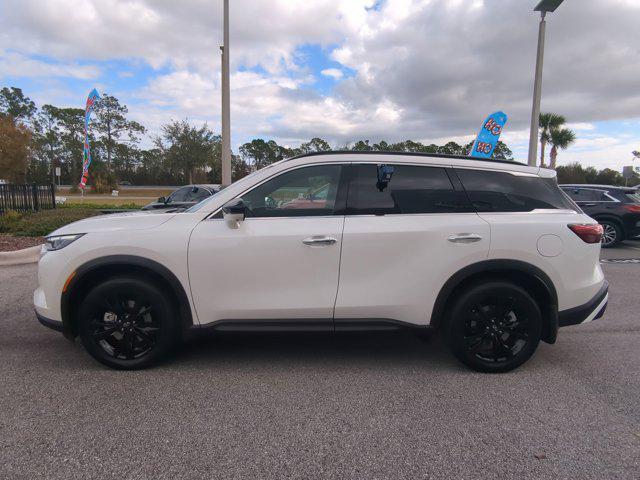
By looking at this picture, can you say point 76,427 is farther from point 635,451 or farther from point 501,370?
point 635,451

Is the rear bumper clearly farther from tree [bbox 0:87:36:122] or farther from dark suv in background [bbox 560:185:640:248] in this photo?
tree [bbox 0:87:36:122]

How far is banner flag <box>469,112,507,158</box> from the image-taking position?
13289 mm

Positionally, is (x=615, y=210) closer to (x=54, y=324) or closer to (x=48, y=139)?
(x=54, y=324)

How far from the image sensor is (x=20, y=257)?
8430 millimetres

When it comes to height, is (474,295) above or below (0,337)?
above

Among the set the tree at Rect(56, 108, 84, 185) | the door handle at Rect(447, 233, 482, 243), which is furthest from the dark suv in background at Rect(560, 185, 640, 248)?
the tree at Rect(56, 108, 84, 185)

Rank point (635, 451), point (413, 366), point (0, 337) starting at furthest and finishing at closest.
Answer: point (0, 337) → point (413, 366) → point (635, 451)

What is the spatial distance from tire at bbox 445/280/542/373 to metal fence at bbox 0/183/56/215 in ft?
42.8

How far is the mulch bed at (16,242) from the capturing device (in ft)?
29.4

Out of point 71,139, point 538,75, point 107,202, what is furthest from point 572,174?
point 71,139

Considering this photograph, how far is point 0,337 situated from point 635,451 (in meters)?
5.47

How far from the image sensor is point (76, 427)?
9.39 feet

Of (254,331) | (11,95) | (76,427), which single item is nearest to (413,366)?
(254,331)

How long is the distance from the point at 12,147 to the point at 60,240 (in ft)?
145
